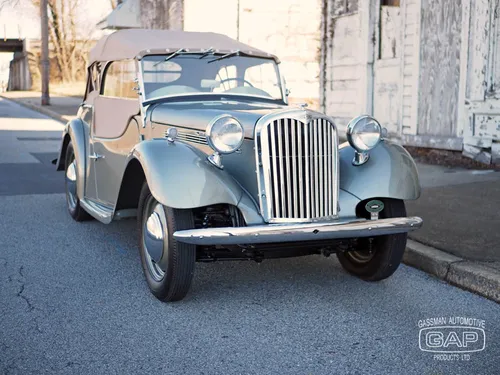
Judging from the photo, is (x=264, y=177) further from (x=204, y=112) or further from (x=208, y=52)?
(x=208, y=52)

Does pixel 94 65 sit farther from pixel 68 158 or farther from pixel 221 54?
pixel 221 54

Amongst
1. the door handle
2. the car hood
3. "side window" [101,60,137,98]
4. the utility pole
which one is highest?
the utility pole

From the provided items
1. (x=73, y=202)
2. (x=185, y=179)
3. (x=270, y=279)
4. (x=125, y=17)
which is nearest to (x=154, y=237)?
(x=185, y=179)

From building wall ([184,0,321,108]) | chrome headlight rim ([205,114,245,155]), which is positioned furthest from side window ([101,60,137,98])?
building wall ([184,0,321,108])

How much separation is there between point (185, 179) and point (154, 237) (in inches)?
20.3

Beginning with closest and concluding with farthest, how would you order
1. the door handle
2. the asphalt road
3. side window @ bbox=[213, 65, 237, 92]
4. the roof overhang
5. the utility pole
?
1. the asphalt road
2. side window @ bbox=[213, 65, 237, 92]
3. the door handle
4. the roof overhang
5. the utility pole

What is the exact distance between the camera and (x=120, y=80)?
592cm

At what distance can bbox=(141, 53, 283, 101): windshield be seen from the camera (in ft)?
18.1

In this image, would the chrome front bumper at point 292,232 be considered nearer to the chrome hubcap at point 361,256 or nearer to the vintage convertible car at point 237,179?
the vintage convertible car at point 237,179

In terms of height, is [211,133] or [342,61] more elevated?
[342,61]

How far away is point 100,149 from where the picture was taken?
602cm

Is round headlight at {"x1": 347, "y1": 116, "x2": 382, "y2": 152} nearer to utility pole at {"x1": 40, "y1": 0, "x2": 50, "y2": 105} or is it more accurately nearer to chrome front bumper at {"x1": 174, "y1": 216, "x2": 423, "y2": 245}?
chrome front bumper at {"x1": 174, "y1": 216, "x2": 423, "y2": 245}

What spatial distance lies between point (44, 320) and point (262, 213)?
57.7 inches

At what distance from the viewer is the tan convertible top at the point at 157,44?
566 centimetres
